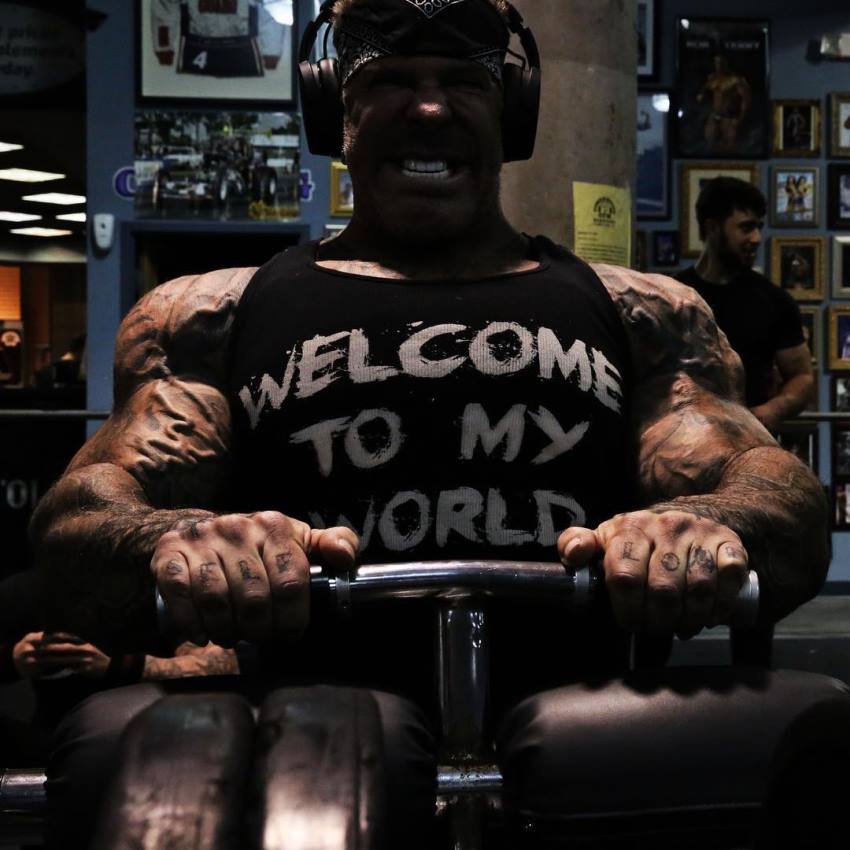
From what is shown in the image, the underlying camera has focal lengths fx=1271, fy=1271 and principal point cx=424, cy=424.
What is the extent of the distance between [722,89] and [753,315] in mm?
1998

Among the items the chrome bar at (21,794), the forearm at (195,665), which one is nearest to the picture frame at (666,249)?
the forearm at (195,665)

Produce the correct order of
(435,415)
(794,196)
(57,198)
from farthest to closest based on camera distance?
(794,196) → (57,198) → (435,415)

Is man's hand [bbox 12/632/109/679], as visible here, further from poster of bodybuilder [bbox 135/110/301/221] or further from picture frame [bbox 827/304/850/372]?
picture frame [bbox 827/304/850/372]

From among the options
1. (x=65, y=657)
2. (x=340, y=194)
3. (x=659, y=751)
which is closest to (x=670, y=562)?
(x=659, y=751)

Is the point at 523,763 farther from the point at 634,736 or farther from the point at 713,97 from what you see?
the point at 713,97

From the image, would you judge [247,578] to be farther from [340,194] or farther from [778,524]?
[340,194]

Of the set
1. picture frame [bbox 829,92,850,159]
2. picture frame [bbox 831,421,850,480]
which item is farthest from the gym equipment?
picture frame [bbox 829,92,850,159]

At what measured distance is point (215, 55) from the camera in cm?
457

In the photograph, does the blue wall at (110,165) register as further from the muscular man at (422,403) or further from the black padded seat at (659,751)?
the black padded seat at (659,751)

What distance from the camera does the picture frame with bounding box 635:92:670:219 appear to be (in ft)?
16.7

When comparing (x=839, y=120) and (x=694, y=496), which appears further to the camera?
(x=839, y=120)

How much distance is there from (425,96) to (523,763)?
886mm

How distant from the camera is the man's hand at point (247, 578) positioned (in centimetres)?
98

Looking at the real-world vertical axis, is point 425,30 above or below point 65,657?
above
